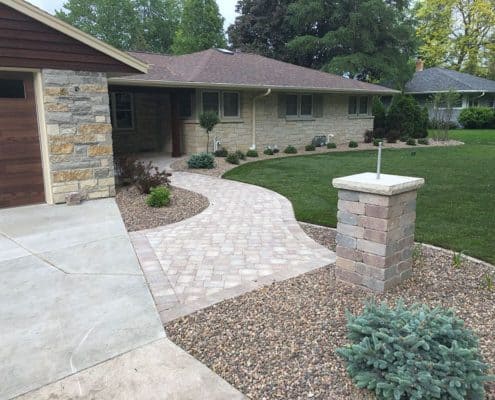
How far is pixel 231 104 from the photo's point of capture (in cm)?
1513

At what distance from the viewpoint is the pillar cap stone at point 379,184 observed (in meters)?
3.54

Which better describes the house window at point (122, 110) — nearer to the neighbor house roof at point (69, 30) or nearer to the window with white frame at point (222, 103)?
the window with white frame at point (222, 103)

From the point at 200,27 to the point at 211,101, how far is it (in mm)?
17961

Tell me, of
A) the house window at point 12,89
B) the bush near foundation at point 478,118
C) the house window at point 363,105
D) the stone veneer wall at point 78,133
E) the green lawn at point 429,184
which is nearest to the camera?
the green lawn at point 429,184

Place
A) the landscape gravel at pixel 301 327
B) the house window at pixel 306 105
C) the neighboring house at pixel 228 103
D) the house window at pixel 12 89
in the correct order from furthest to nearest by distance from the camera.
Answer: the house window at pixel 306 105 < the neighboring house at pixel 228 103 < the house window at pixel 12 89 < the landscape gravel at pixel 301 327

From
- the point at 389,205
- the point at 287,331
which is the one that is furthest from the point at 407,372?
the point at 389,205

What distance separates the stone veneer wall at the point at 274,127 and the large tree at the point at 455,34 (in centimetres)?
2343

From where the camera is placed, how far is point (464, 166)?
12.2 meters

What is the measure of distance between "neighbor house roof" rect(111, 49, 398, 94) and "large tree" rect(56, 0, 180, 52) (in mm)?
25055

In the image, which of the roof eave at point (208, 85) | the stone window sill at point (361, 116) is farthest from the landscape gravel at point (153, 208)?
the stone window sill at point (361, 116)

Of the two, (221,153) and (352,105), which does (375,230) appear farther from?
(352,105)

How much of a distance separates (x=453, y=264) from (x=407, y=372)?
263cm

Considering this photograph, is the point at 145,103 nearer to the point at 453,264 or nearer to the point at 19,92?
the point at 19,92

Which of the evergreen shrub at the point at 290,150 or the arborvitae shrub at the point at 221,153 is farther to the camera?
the evergreen shrub at the point at 290,150
